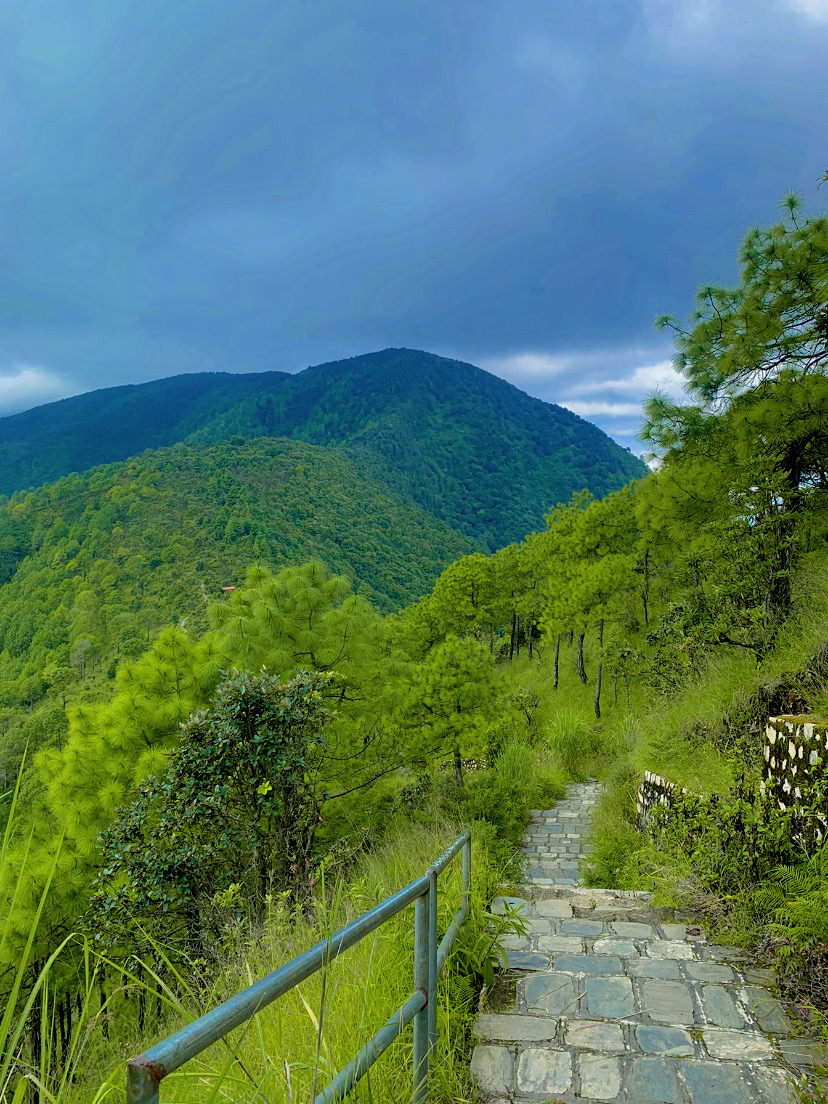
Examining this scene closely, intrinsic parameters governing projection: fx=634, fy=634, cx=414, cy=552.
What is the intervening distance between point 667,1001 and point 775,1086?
22.3 inches

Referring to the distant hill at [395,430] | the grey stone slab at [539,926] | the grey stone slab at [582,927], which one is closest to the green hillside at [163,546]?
the distant hill at [395,430]

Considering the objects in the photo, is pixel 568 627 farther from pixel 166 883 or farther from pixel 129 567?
pixel 129 567

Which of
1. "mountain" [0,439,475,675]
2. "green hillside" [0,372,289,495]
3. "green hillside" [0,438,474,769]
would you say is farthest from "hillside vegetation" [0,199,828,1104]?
"green hillside" [0,372,289,495]

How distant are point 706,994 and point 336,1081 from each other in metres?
2.05

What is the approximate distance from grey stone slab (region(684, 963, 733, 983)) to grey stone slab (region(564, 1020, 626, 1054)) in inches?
24.1

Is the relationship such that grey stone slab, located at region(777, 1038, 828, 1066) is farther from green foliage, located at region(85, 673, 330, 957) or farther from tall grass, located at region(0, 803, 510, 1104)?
green foliage, located at region(85, 673, 330, 957)

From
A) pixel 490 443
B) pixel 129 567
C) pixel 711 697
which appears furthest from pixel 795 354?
pixel 490 443

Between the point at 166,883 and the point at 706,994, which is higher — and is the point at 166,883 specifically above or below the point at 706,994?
below

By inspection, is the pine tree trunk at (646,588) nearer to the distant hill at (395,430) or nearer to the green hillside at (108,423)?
the distant hill at (395,430)

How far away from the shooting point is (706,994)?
8.88 ft

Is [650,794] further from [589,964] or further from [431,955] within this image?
[431,955]

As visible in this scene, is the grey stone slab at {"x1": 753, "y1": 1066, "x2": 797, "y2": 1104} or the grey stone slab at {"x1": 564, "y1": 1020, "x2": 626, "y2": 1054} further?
the grey stone slab at {"x1": 564, "y1": 1020, "x2": 626, "y2": 1054}

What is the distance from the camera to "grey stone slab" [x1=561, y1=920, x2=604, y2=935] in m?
3.54

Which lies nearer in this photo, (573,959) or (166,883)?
(573,959)
